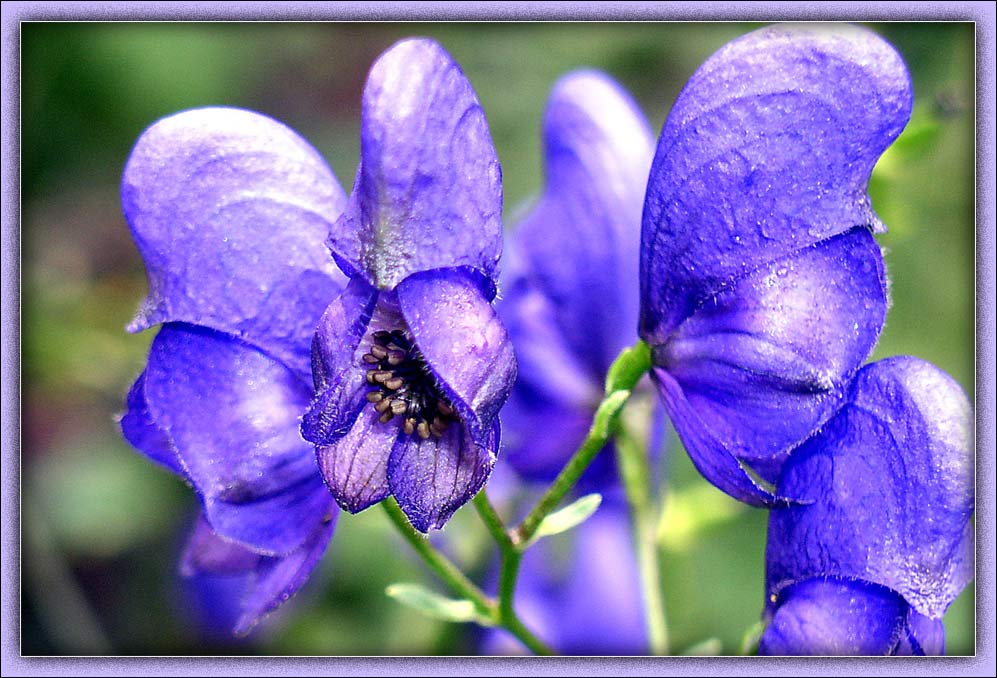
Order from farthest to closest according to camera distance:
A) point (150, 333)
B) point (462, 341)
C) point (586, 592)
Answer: point (150, 333) → point (586, 592) → point (462, 341)

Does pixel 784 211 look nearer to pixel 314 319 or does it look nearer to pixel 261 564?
pixel 314 319

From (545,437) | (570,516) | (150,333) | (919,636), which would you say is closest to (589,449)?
(570,516)

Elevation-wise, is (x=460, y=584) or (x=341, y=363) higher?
(x=341, y=363)

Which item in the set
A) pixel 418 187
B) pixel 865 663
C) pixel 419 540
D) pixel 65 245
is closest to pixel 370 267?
pixel 418 187

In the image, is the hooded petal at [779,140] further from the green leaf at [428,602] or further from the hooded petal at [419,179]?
the green leaf at [428,602]

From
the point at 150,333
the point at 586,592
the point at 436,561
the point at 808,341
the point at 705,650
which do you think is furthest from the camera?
the point at 150,333

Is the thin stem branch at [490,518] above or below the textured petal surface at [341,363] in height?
below

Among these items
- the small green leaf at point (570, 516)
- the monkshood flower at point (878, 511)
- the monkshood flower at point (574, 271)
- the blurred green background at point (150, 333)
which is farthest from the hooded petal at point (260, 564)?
the monkshood flower at point (574, 271)
